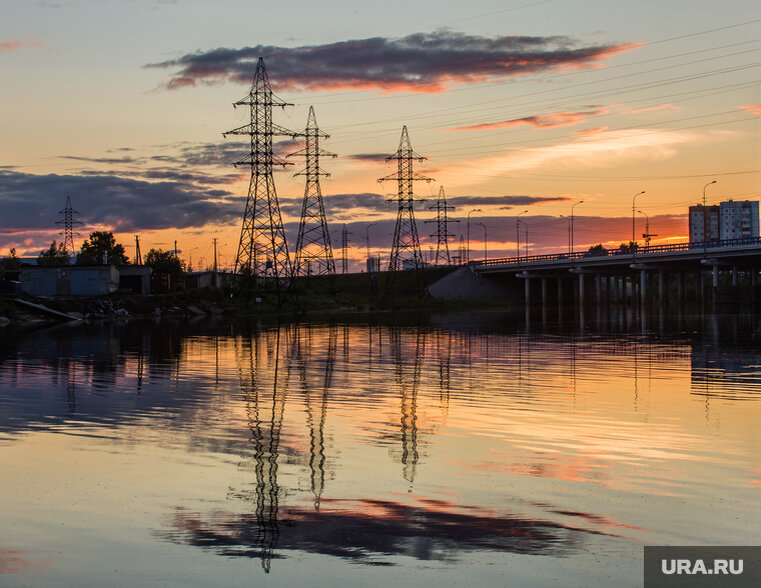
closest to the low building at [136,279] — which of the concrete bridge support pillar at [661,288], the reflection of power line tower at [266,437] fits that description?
the reflection of power line tower at [266,437]

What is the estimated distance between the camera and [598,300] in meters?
163

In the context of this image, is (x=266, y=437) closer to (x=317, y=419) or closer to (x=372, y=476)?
(x=317, y=419)

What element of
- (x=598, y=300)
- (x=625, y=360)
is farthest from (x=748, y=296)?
(x=625, y=360)

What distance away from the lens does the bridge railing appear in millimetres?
122500

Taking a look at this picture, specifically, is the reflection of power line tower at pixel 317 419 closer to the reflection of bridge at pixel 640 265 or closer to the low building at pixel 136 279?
the low building at pixel 136 279

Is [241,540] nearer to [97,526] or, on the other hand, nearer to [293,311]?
[97,526]

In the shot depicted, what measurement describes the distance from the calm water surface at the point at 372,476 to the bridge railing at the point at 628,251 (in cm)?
10270

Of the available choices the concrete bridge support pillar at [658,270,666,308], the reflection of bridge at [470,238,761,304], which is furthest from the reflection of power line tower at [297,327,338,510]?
the concrete bridge support pillar at [658,270,666,308]

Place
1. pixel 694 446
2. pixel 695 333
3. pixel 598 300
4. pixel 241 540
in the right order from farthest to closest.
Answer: pixel 598 300 → pixel 695 333 → pixel 694 446 → pixel 241 540

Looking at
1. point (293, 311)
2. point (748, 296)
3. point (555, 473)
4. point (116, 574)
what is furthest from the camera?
point (748, 296)

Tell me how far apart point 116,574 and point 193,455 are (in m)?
6.02

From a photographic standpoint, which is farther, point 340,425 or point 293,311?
point 293,311

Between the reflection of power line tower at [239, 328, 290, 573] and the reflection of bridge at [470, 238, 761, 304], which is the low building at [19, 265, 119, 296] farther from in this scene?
the reflection of power line tower at [239, 328, 290, 573]

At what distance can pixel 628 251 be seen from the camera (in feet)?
468
